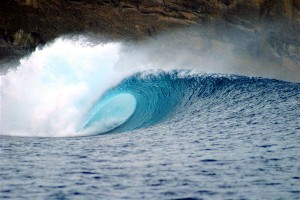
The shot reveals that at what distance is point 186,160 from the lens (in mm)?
2410

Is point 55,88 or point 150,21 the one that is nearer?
point 55,88

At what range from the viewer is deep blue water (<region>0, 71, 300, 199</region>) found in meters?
1.77

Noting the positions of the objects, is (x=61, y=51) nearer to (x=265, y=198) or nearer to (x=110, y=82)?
(x=110, y=82)

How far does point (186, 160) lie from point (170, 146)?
0.57 meters

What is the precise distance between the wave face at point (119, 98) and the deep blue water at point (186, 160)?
5 cm

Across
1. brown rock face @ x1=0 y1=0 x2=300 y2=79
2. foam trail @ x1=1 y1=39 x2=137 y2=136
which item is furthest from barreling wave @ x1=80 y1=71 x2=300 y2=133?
brown rock face @ x1=0 y1=0 x2=300 y2=79

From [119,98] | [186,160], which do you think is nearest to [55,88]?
[119,98]

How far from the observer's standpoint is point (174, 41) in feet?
57.7

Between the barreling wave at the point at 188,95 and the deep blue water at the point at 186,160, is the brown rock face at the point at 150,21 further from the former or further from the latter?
the deep blue water at the point at 186,160

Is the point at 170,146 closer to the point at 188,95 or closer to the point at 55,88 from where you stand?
the point at 188,95

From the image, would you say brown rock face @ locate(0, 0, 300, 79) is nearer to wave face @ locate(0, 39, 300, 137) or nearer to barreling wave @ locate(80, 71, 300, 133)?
wave face @ locate(0, 39, 300, 137)

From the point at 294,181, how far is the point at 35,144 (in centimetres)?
237

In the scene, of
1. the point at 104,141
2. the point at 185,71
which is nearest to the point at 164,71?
the point at 185,71

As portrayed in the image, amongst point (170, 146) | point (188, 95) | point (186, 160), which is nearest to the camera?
point (186, 160)
